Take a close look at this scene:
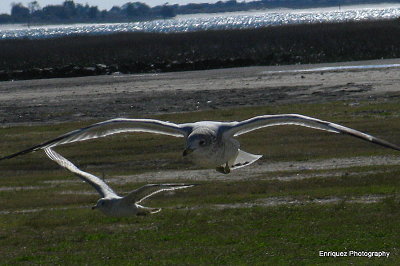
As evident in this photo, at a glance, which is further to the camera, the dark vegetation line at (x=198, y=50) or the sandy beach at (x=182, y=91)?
the dark vegetation line at (x=198, y=50)

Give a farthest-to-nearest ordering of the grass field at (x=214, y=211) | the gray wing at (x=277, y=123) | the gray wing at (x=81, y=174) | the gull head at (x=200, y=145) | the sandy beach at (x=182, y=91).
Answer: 1. the sandy beach at (x=182, y=91)
2. the grass field at (x=214, y=211)
3. the gray wing at (x=81, y=174)
4. the gray wing at (x=277, y=123)
5. the gull head at (x=200, y=145)

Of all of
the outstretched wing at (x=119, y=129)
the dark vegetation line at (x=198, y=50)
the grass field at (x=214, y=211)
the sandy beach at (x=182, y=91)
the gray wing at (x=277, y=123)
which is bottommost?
the dark vegetation line at (x=198, y=50)

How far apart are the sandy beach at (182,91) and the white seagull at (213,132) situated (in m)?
25.7

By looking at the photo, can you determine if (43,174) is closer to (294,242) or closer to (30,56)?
(294,242)

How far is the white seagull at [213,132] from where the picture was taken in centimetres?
1227

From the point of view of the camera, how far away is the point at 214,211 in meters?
20.3

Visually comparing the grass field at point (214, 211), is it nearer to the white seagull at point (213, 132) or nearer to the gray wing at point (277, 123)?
the white seagull at point (213, 132)

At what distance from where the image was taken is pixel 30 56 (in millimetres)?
76812

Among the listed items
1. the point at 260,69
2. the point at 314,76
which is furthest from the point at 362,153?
the point at 260,69

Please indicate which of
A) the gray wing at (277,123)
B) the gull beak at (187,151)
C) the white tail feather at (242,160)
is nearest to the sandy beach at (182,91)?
the white tail feather at (242,160)

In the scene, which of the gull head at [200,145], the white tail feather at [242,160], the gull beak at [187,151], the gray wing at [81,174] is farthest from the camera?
the gray wing at [81,174]

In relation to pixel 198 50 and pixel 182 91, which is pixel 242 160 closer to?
pixel 182 91

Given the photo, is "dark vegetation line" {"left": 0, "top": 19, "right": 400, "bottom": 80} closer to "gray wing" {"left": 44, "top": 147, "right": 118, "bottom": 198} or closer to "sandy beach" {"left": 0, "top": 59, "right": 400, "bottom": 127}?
"sandy beach" {"left": 0, "top": 59, "right": 400, "bottom": 127}

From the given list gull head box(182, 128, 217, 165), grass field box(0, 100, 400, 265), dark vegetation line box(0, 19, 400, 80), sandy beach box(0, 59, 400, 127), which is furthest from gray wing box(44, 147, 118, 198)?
dark vegetation line box(0, 19, 400, 80)
